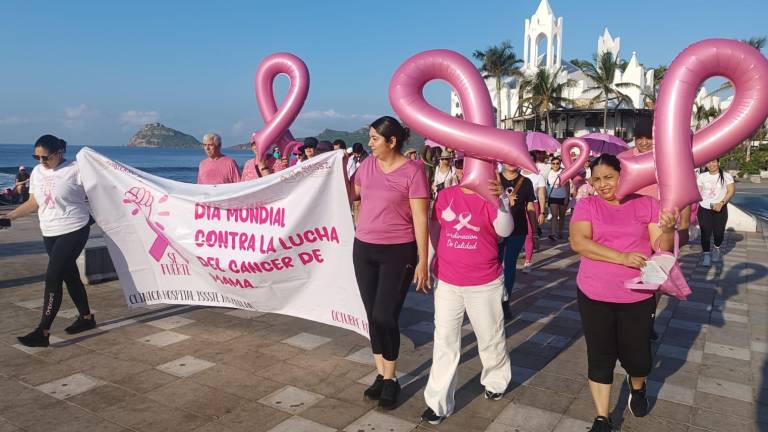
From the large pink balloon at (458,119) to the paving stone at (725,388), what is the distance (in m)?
2.28

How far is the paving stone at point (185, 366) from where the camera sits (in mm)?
4293

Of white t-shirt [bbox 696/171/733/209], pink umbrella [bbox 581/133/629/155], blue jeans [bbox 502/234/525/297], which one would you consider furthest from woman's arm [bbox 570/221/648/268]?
pink umbrella [bbox 581/133/629/155]

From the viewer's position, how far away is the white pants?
350 cm

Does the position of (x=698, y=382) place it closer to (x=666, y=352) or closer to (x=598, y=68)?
(x=666, y=352)

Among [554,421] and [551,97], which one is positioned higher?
[551,97]

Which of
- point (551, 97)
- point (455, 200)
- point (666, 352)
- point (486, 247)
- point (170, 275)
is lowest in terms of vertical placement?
point (666, 352)

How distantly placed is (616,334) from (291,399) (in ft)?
7.14

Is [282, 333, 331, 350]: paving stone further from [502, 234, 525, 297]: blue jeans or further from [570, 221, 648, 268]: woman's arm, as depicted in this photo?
[570, 221, 648, 268]: woman's arm

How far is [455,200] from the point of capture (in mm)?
3557

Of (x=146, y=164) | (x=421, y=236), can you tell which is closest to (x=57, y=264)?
(x=421, y=236)

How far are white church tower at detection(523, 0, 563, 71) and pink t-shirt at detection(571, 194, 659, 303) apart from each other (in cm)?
6275

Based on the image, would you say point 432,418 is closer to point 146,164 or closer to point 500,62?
point 500,62

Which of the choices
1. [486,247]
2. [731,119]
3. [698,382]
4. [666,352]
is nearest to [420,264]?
[486,247]

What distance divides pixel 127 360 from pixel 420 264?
8.70 feet
